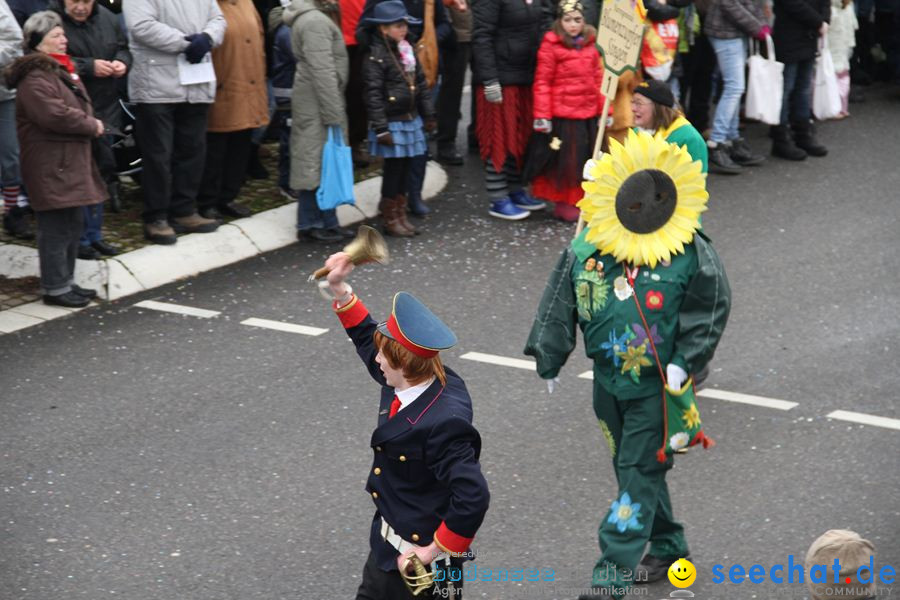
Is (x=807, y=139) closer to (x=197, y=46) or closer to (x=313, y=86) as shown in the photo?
(x=313, y=86)

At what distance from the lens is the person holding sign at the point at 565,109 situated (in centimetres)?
1062

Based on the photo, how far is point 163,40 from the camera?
947cm

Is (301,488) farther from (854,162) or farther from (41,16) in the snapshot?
(854,162)

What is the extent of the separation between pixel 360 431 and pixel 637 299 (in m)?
2.30

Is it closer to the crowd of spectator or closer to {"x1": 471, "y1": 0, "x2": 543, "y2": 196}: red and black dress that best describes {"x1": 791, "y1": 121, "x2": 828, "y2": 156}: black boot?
the crowd of spectator

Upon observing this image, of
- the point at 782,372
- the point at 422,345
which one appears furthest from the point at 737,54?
the point at 422,345

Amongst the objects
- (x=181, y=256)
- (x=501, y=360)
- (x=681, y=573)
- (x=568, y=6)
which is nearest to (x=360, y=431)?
(x=501, y=360)

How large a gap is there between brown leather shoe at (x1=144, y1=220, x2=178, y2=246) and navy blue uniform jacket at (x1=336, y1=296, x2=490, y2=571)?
5345 millimetres

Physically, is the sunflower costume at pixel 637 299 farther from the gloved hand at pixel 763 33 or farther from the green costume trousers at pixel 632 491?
the gloved hand at pixel 763 33

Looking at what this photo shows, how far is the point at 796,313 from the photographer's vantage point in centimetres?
897

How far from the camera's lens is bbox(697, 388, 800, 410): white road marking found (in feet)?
24.9

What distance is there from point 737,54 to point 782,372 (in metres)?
4.96

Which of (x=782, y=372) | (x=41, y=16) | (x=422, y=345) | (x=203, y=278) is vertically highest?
(x=422, y=345)

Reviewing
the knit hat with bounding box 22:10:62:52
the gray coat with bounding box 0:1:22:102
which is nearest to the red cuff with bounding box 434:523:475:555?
the knit hat with bounding box 22:10:62:52
